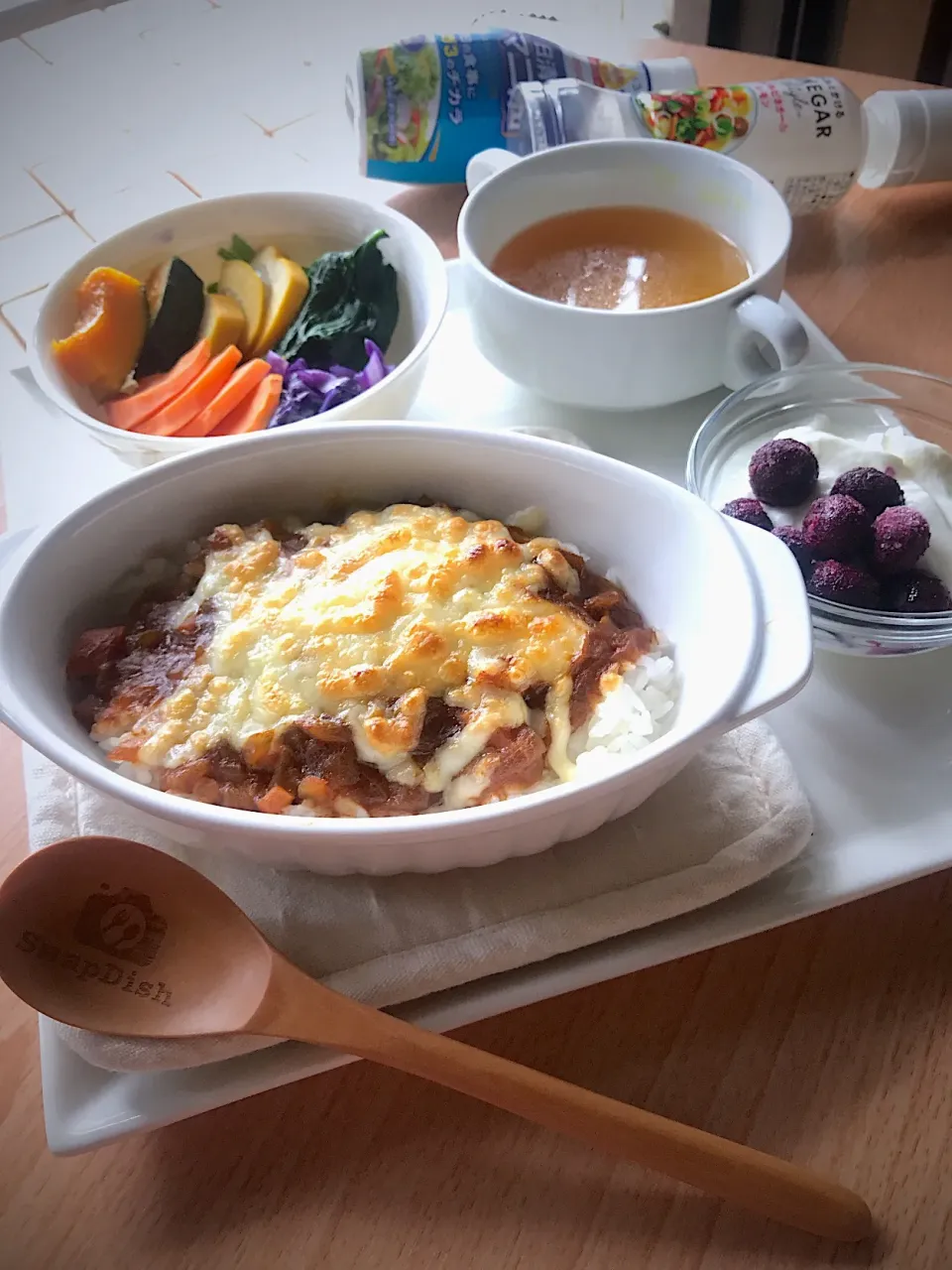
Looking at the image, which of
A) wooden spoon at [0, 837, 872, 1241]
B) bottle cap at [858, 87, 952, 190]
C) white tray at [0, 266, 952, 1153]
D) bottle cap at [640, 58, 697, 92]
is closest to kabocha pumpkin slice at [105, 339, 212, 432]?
white tray at [0, 266, 952, 1153]

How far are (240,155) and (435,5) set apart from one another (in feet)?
1.80

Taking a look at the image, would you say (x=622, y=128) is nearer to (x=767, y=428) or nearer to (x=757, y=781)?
(x=767, y=428)

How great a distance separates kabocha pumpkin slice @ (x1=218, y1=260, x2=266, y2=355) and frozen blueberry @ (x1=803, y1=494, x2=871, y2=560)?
63cm

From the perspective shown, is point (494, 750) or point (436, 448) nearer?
point (494, 750)

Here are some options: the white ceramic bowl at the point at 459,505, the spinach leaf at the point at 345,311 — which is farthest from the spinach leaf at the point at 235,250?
the white ceramic bowl at the point at 459,505

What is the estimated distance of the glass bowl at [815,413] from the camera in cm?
92

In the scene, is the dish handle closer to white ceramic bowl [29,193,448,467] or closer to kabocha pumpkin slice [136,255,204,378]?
white ceramic bowl [29,193,448,467]

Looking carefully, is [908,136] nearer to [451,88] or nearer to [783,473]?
[451,88]

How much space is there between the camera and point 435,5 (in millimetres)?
1918

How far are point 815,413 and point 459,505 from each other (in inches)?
16.0

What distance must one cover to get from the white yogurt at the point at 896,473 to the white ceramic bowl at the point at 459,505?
179 millimetres

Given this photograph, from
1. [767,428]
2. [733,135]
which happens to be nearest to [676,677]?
[767,428]

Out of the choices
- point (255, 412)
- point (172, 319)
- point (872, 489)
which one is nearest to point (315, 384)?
point (255, 412)

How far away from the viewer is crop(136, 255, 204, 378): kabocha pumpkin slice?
1069mm
